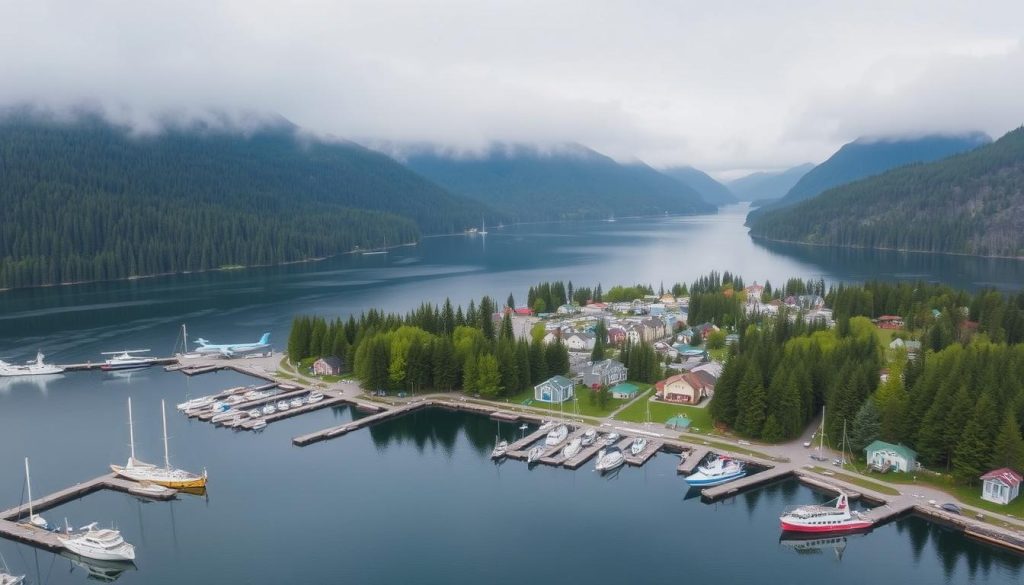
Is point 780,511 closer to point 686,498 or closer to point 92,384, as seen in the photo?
point 686,498

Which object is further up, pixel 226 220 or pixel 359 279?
pixel 226 220

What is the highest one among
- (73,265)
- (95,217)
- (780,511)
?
(95,217)

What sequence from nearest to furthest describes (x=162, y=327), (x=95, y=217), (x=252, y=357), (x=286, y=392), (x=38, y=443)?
(x=38, y=443)
(x=286, y=392)
(x=252, y=357)
(x=162, y=327)
(x=95, y=217)

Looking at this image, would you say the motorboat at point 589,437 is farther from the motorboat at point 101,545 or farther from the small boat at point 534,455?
the motorboat at point 101,545

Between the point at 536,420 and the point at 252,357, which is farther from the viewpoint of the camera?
the point at 252,357

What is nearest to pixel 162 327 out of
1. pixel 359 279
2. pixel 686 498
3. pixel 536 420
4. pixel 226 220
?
pixel 359 279

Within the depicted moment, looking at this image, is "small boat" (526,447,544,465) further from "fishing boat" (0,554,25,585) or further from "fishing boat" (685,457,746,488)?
"fishing boat" (0,554,25,585)

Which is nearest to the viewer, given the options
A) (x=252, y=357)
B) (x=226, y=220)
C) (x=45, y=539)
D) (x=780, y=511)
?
(x=45, y=539)
